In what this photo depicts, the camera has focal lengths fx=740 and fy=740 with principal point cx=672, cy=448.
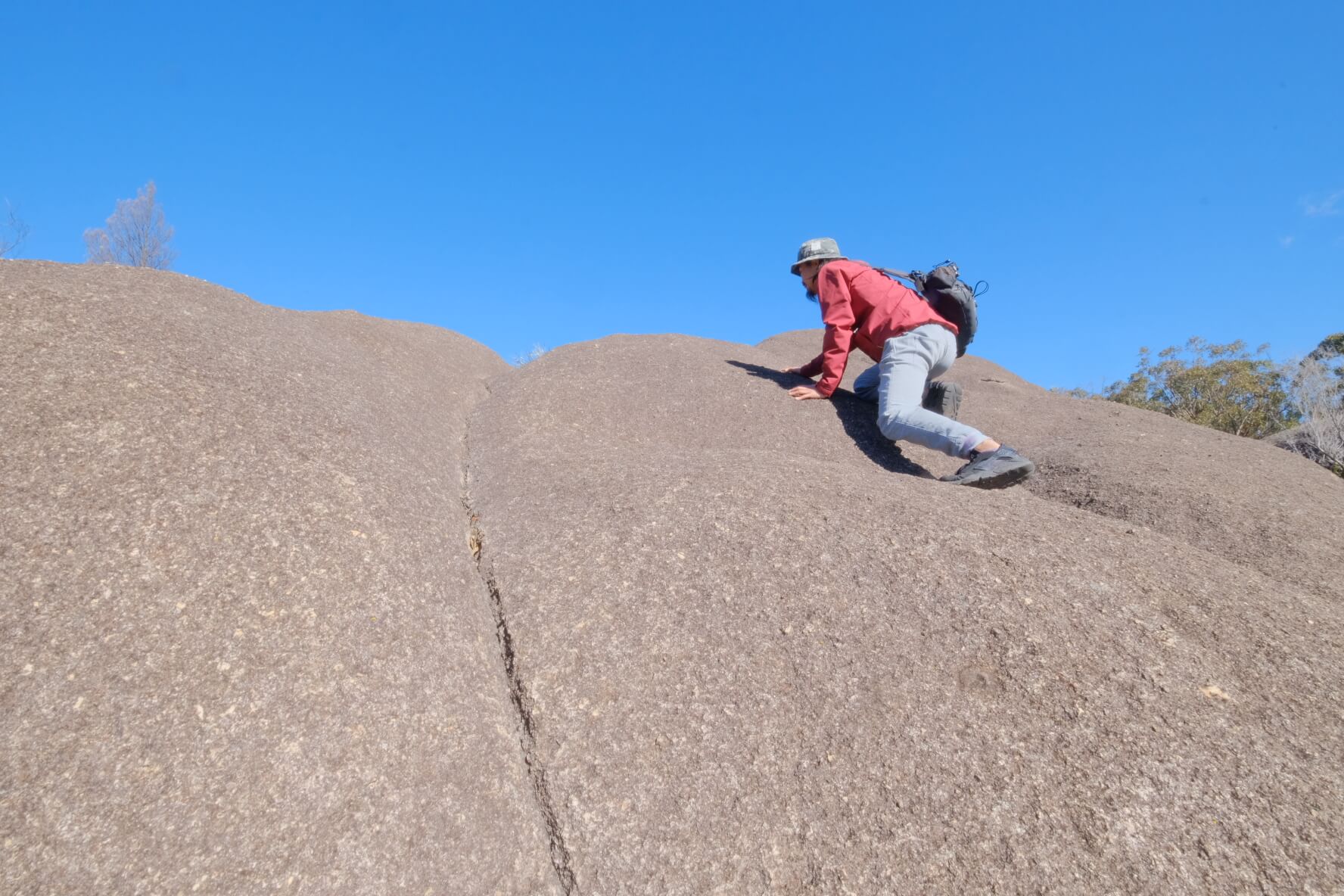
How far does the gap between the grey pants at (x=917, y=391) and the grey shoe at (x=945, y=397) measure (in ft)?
0.66

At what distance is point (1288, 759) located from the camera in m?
2.62

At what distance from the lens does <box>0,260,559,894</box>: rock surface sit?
2301 millimetres

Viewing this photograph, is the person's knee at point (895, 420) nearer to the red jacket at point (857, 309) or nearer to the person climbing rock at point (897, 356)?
the person climbing rock at point (897, 356)

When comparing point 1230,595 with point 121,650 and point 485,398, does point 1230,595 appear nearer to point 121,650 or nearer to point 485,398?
point 121,650

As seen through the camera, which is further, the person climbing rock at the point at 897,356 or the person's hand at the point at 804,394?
the person's hand at the point at 804,394

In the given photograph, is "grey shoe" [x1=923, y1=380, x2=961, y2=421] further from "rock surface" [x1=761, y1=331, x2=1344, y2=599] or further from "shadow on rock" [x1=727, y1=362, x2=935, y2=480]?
"shadow on rock" [x1=727, y1=362, x2=935, y2=480]

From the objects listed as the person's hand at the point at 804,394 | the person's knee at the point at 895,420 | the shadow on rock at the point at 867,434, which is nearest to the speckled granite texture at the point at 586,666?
the person's knee at the point at 895,420

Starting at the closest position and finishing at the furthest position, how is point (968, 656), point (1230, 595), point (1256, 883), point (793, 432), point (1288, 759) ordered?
point (1256, 883)
point (1288, 759)
point (968, 656)
point (1230, 595)
point (793, 432)

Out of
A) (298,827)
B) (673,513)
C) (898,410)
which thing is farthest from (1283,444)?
(298,827)

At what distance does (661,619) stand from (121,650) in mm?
2049

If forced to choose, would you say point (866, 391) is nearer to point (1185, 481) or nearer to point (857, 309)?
point (857, 309)

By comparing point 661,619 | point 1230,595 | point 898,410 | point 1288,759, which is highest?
point 898,410

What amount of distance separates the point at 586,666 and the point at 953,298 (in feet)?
15.6

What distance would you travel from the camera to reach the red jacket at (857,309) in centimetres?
634
